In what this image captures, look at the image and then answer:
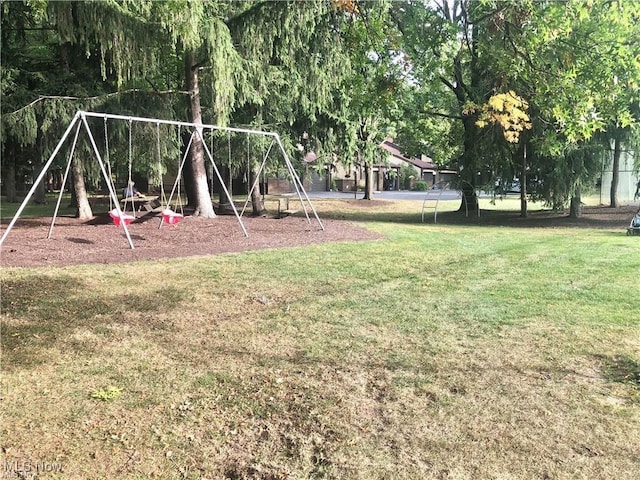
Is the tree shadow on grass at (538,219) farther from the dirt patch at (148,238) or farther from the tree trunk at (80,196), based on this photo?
the tree trunk at (80,196)

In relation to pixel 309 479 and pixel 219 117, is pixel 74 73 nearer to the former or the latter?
pixel 219 117

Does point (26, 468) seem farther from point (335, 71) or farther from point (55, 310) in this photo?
point (335, 71)

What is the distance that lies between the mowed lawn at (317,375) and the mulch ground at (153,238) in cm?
135

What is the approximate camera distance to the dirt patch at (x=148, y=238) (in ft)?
29.4

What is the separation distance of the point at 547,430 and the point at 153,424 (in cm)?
248

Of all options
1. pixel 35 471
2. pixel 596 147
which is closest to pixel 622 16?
pixel 35 471

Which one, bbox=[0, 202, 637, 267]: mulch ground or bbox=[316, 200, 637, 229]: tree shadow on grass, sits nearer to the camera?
bbox=[0, 202, 637, 267]: mulch ground

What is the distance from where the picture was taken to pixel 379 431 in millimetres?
3342

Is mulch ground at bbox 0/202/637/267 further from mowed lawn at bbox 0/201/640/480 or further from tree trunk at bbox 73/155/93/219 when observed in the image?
mowed lawn at bbox 0/201/640/480

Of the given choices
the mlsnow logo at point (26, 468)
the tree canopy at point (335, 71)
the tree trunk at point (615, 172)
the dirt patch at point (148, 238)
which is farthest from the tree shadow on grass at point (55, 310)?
the tree trunk at point (615, 172)

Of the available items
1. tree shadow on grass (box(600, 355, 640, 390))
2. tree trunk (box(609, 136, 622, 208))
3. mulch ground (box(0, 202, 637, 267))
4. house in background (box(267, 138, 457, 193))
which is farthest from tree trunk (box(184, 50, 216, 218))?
house in background (box(267, 138, 457, 193))

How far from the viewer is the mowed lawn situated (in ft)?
9.91

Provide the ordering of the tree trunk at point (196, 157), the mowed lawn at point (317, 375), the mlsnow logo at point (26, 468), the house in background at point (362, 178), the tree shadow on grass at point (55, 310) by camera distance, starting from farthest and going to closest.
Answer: the house in background at point (362, 178)
the tree trunk at point (196, 157)
the tree shadow on grass at point (55, 310)
the mowed lawn at point (317, 375)
the mlsnow logo at point (26, 468)

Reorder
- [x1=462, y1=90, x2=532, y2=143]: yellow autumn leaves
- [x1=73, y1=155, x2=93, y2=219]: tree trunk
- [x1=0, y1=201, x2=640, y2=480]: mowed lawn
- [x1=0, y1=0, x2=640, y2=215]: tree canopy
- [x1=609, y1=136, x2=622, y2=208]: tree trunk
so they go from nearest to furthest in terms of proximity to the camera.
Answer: [x1=0, y1=201, x2=640, y2=480]: mowed lawn
[x1=0, y1=0, x2=640, y2=215]: tree canopy
[x1=462, y1=90, x2=532, y2=143]: yellow autumn leaves
[x1=73, y1=155, x2=93, y2=219]: tree trunk
[x1=609, y1=136, x2=622, y2=208]: tree trunk
